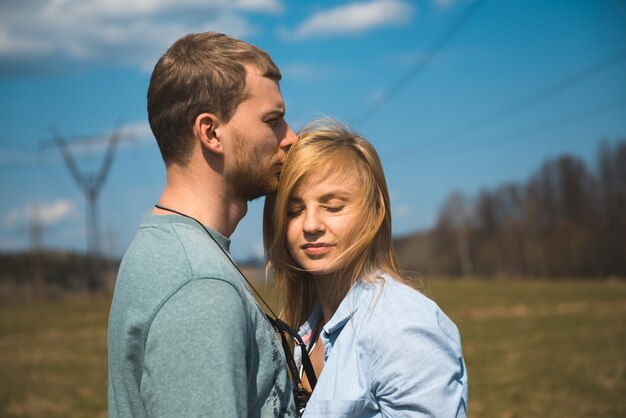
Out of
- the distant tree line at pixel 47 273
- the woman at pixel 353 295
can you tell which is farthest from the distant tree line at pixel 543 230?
the woman at pixel 353 295

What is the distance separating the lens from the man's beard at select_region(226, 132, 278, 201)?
2.38 metres

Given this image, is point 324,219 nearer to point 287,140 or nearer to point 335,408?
point 287,140

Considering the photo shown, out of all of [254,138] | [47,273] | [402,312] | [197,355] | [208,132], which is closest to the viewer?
[197,355]

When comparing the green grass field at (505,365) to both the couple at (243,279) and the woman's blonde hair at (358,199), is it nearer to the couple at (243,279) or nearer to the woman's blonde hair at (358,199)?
the woman's blonde hair at (358,199)

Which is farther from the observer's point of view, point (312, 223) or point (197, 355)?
point (312, 223)

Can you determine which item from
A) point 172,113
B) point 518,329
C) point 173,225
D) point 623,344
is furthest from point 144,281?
point 518,329

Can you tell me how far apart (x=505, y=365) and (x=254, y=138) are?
527 inches

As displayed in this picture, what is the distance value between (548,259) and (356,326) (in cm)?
8110

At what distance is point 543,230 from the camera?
8888 cm

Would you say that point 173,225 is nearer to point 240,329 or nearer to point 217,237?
point 217,237

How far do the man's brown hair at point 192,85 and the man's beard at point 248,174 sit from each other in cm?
13

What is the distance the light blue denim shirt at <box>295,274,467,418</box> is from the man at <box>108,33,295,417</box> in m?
0.27

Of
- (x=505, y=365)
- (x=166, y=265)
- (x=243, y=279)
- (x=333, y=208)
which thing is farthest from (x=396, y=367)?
(x=505, y=365)

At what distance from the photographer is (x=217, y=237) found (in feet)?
7.53
